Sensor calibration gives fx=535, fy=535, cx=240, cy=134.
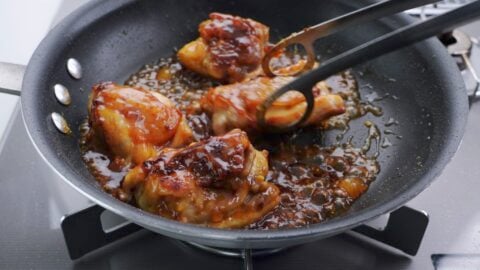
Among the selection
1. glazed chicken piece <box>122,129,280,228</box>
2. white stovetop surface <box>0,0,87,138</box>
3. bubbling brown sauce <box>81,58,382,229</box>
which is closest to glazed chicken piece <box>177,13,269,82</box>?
bubbling brown sauce <box>81,58,382,229</box>

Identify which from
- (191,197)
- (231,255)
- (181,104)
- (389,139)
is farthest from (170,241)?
(389,139)

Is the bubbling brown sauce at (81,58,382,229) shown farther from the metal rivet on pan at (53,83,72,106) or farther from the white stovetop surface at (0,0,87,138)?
the white stovetop surface at (0,0,87,138)

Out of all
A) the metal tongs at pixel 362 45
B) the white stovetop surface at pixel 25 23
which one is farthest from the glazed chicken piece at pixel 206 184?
the white stovetop surface at pixel 25 23

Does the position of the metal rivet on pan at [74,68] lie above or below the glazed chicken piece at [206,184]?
above

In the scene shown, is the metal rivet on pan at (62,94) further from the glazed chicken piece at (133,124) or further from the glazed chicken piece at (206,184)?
the glazed chicken piece at (206,184)

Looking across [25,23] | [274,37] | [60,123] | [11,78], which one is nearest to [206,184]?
[60,123]

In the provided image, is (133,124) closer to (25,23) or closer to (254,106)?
(254,106)
